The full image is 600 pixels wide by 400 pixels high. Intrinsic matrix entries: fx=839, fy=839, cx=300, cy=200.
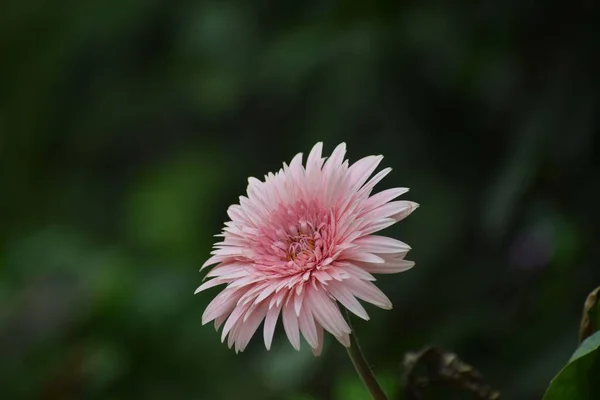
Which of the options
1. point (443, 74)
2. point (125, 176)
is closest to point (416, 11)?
point (443, 74)

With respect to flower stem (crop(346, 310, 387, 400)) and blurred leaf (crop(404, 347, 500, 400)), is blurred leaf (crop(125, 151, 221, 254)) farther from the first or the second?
flower stem (crop(346, 310, 387, 400))

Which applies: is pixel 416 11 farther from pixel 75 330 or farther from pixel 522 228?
pixel 75 330

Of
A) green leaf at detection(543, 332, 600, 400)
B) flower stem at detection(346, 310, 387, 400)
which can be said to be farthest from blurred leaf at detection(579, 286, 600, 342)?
flower stem at detection(346, 310, 387, 400)

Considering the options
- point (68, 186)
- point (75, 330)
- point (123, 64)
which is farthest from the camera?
point (68, 186)

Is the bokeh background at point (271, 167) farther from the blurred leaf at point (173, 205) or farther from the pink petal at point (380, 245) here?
the pink petal at point (380, 245)

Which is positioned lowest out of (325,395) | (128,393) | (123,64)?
(325,395)

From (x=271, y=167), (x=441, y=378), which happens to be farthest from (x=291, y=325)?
(x=271, y=167)

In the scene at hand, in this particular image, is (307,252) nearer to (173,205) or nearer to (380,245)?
(380,245)
